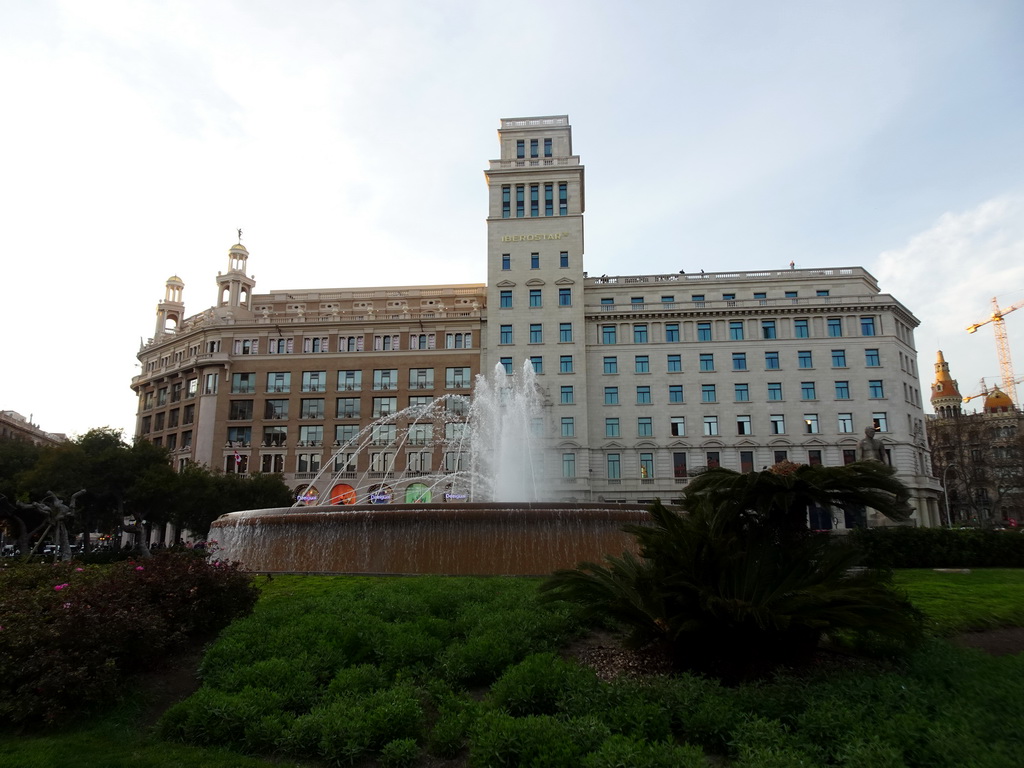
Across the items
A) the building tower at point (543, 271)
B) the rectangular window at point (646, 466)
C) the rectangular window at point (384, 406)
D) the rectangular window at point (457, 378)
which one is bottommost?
the rectangular window at point (646, 466)

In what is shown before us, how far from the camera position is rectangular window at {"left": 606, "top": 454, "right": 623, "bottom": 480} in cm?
5947

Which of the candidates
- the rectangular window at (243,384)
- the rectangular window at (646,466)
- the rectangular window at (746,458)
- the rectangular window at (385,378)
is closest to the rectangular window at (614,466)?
the rectangular window at (646,466)

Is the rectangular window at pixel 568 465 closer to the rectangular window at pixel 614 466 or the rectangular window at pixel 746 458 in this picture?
the rectangular window at pixel 614 466

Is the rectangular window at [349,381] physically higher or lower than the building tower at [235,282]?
lower

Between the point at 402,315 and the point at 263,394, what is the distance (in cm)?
1419

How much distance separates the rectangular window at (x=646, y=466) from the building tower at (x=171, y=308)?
53553 mm

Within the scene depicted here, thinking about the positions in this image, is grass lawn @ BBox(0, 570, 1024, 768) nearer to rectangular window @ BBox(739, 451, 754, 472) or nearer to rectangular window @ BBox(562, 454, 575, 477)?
rectangular window @ BBox(562, 454, 575, 477)

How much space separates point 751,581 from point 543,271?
2216 inches

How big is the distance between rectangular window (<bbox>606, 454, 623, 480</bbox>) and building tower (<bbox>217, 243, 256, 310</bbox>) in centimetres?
4208

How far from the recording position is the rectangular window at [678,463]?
58.8 meters

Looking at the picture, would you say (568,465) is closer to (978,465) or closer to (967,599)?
(978,465)

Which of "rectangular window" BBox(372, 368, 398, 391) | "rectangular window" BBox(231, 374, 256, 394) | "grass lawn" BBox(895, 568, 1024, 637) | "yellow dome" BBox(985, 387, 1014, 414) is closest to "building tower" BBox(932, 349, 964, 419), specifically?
"yellow dome" BBox(985, 387, 1014, 414)

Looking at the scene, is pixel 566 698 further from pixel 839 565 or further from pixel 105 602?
pixel 105 602

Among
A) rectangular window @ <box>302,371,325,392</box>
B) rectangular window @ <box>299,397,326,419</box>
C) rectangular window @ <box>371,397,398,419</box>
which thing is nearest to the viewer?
rectangular window @ <box>371,397,398,419</box>
